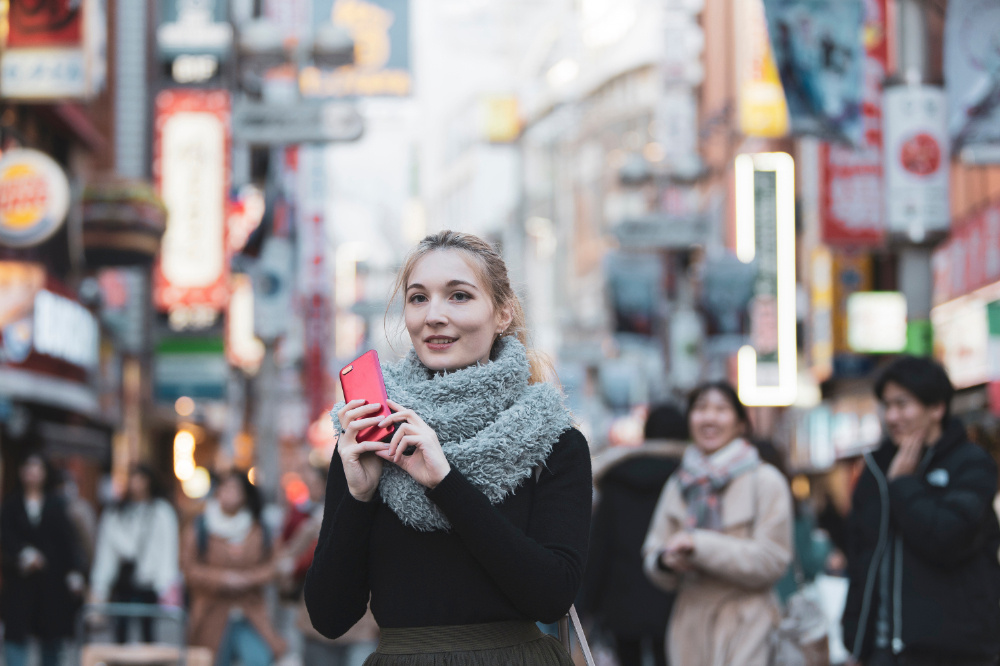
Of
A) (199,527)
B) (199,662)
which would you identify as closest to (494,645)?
(199,662)

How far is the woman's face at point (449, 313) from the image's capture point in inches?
111

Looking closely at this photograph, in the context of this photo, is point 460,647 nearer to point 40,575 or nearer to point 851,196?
point 40,575

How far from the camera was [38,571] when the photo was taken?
998 cm

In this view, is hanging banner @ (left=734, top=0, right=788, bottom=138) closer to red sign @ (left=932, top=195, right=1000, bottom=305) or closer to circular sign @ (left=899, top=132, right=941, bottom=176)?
red sign @ (left=932, top=195, right=1000, bottom=305)

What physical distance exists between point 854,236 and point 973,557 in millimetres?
13969

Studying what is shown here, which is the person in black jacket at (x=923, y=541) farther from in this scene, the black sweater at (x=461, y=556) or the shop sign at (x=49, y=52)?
the shop sign at (x=49, y=52)

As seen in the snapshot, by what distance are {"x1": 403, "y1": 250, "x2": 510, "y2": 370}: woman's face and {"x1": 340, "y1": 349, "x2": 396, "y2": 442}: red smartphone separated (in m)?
0.18

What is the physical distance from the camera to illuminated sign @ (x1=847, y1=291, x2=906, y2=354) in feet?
71.6

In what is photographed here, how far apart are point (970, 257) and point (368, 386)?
58.0 ft

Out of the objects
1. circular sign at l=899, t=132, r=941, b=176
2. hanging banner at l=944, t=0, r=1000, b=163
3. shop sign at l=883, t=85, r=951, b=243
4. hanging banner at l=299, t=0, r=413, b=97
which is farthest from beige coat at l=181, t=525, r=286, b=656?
hanging banner at l=299, t=0, r=413, b=97

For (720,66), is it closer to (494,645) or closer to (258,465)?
(258,465)

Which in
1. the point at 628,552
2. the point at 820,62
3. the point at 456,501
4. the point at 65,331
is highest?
the point at 820,62

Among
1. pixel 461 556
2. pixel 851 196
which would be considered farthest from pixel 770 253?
pixel 461 556

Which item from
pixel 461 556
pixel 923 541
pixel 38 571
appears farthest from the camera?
pixel 38 571
